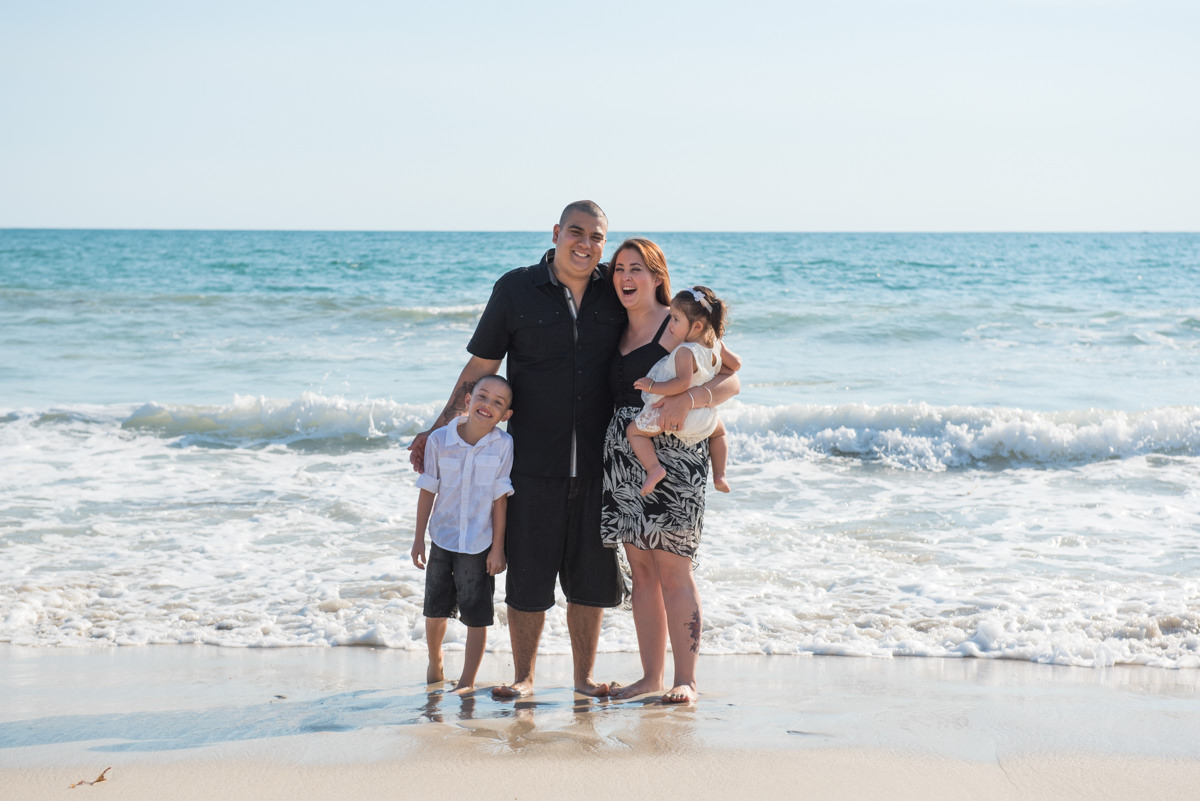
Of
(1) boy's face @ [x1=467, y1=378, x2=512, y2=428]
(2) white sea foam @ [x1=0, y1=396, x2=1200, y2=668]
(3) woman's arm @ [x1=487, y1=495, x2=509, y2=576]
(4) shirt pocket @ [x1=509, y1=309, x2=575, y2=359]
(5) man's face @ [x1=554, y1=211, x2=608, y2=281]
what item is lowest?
(2) white sea foam @ [x1=0, y1=396, x2=1200, y2=668]

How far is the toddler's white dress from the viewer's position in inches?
145

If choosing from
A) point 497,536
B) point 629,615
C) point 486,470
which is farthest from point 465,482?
point 629,615

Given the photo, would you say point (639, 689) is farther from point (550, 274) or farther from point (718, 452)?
point (550, 274)

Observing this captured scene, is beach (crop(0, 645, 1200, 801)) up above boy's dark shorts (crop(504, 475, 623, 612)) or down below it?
below

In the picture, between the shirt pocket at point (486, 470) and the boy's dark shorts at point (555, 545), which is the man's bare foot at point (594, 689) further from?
the shirt pocket at point (486, 470)

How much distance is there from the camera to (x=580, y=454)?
3.86 m

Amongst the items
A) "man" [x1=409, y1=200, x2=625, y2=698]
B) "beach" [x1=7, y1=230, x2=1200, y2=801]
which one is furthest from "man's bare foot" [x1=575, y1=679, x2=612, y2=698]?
"beach" [x1=7, y1=230, x2=1200, y2=801]

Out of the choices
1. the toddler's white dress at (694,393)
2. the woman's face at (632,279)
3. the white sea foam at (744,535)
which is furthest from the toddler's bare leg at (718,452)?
the white sea foam at (744,535)

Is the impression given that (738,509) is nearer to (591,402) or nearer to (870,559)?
(870,559)

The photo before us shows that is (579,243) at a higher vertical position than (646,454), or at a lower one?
higher

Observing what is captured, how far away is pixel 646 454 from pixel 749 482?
16.5 feet

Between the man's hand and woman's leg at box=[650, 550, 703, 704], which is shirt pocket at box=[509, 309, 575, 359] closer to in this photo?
the man's hand

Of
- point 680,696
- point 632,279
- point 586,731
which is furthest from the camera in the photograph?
point 680,696

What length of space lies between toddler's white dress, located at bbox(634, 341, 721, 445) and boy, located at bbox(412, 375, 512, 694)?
564mm
